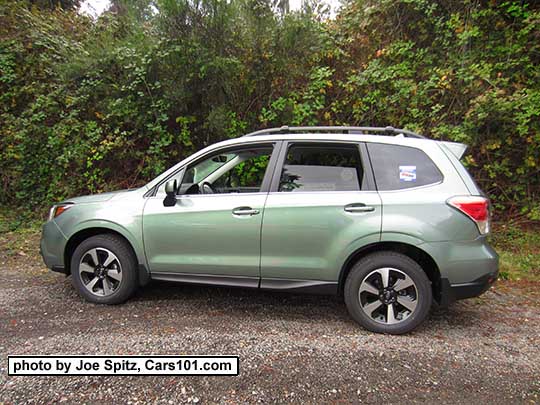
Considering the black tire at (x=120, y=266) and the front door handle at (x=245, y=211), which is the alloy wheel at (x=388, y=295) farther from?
the black tire at (x=120, y=266)

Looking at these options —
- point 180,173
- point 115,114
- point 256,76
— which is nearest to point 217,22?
point 256,76

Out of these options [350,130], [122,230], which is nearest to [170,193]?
[122,230]

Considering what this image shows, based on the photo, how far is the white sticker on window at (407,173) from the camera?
2915 millimetres

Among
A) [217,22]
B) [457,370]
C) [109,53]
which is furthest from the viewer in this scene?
[109,53]

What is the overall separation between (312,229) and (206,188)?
1.32 m

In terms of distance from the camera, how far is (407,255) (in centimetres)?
296

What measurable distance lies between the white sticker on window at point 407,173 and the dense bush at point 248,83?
9.15 ft

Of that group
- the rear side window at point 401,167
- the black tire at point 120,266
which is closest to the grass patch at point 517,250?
the rear side window at point 401,167

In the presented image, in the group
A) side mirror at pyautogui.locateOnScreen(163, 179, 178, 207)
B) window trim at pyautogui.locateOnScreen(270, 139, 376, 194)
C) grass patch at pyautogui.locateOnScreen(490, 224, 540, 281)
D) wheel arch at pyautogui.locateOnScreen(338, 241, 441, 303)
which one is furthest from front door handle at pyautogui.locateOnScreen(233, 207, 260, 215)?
grass patch at pyautogui.locateOnScreen(490, 224, 540, 281)

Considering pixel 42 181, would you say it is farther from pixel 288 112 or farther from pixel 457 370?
pixel 457 370

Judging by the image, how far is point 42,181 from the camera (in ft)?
22.4

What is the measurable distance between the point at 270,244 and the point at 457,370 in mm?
1710

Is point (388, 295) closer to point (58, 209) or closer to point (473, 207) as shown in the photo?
point (473, 207)

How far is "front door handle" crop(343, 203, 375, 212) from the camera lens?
2883mm
